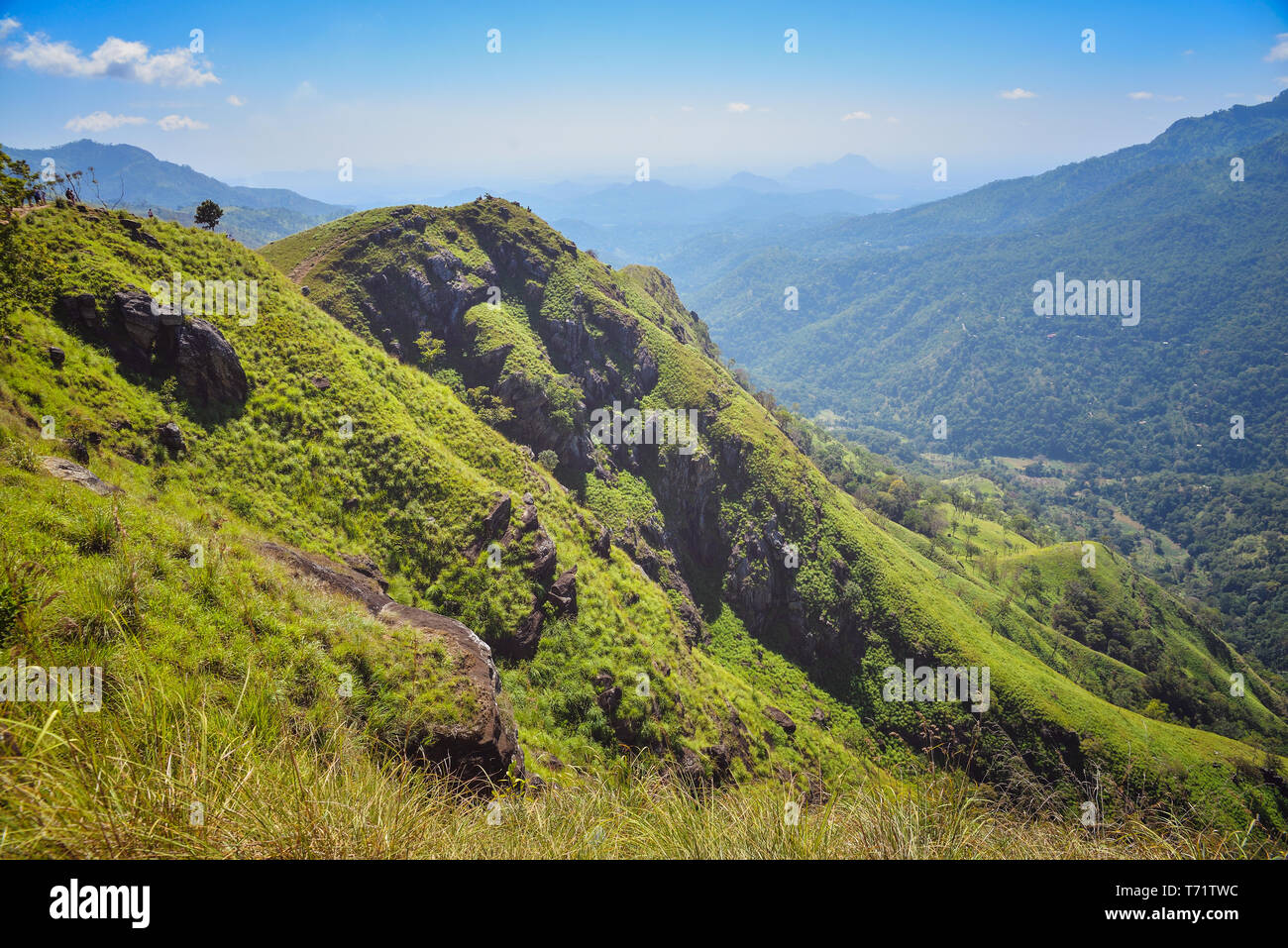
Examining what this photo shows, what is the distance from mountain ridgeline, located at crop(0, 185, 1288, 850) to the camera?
8609 millimetres

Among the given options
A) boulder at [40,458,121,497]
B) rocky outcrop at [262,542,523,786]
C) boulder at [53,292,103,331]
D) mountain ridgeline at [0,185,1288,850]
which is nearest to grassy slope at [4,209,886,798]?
mountain ridgeline at [0,185,1288,850]

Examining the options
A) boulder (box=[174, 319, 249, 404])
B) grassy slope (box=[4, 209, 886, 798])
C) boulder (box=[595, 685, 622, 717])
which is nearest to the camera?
grassy slope (box=[4, 209, 886, 798])

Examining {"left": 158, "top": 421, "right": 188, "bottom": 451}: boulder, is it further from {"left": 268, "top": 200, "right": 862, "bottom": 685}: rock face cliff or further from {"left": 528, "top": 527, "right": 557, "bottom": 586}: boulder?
{"left": 268, "top": 200, "right": 862, "bottom": 685}: rock face cliff

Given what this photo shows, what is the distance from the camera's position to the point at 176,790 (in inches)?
118

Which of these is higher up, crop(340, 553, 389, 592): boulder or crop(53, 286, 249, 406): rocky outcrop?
crop(53, 286, 249, 406): rocky outcrop

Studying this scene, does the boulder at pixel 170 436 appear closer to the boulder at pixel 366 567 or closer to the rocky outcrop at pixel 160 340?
the rocky outcrop at pixel 160 340

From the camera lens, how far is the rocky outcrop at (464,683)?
11461 millimetres

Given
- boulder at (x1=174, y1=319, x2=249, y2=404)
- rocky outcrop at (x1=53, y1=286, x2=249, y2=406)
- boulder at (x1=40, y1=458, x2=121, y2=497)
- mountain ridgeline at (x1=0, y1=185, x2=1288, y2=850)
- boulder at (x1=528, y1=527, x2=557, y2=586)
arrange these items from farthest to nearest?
boulder at (x1=528, y1=527, x2=557, y2=586), boulder at (x1=174, y1=319, x2=249, y2=404), rocky outcrop at (x1=53, y1=286, x2=249, y2=406), boulder at (x1=40, y1=458, x2=121, y2=497), mountain ridgeline at (x1=0, y1=185, x2=1288, y2=850)

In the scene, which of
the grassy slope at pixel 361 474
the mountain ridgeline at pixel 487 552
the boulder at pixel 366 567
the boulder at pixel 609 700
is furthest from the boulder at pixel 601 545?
the boulder at pixel 366 567

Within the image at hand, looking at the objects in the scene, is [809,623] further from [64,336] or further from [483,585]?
[64,336]

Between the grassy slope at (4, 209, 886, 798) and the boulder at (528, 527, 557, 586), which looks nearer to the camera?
the grassy slope at (4, 209, 886, 798)

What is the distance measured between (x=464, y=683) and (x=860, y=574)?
47.6 metres

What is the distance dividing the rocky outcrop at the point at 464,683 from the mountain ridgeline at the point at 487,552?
0.37 ft

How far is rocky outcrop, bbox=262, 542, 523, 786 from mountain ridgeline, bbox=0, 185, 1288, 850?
0.11 metres
